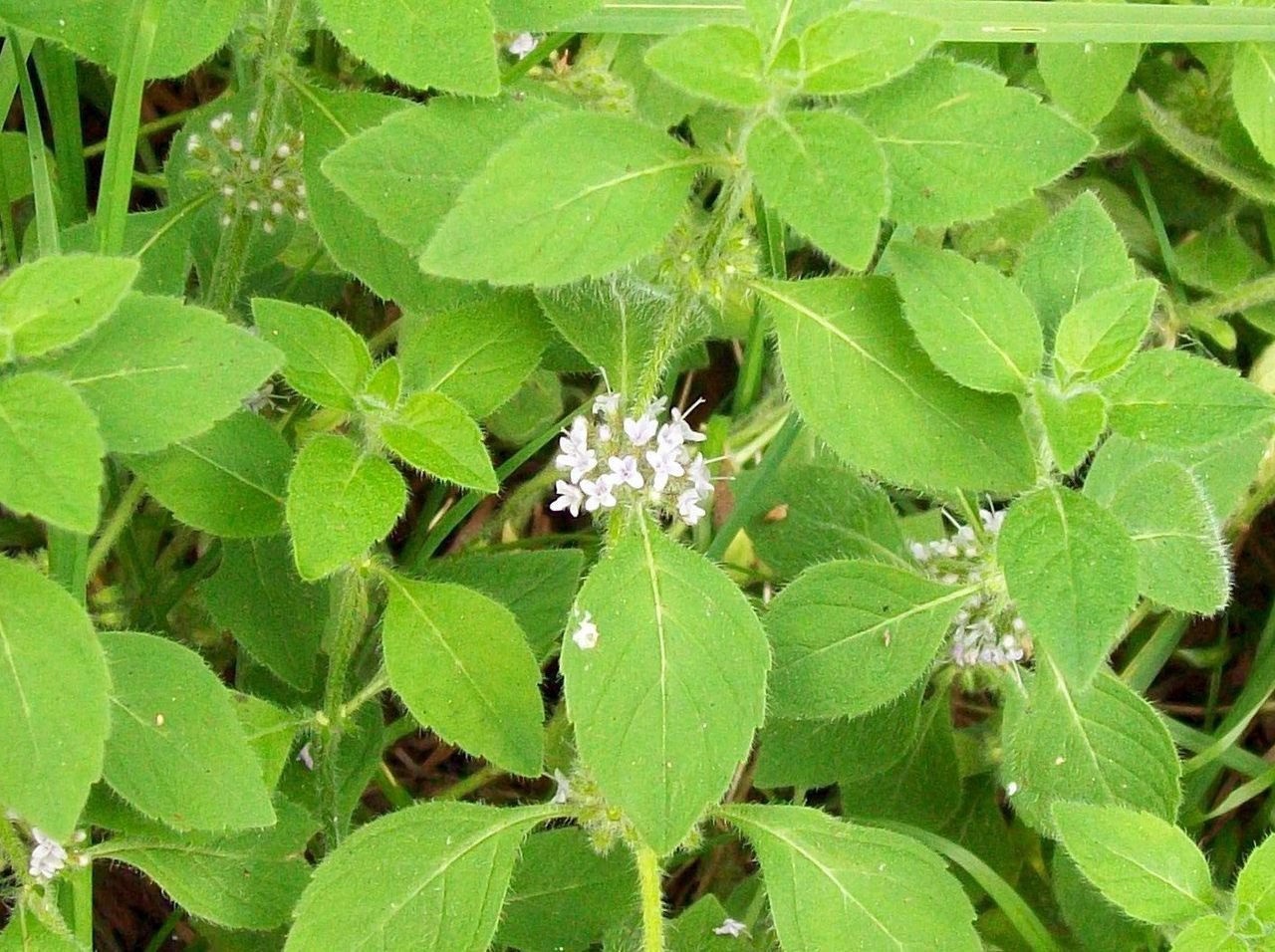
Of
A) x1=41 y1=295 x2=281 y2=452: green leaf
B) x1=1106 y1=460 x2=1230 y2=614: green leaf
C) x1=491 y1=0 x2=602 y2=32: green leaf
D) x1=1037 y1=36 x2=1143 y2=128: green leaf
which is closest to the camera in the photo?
x1=41 y1=295 x2=281 y2=452: green leaf

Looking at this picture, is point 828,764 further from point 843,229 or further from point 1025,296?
point 843,229

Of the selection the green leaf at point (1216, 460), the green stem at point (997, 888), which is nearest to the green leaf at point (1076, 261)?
the green leaf at point (1216, 460)

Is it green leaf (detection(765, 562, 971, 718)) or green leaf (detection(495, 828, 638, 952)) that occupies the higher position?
green leaf (detection(765, 562, 971, 718))

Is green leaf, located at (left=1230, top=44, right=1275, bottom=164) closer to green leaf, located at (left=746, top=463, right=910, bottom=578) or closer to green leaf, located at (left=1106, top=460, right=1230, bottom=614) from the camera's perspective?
green leaf, located at (left=1106, top=460, right=1230, bottom=614)

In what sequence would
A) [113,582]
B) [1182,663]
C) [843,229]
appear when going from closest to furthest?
[843,229] → [113,582] → [1182,663]

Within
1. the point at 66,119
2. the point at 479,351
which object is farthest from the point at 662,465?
the point at 66,119

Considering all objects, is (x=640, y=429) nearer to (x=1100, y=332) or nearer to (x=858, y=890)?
(x=1100, y=332)

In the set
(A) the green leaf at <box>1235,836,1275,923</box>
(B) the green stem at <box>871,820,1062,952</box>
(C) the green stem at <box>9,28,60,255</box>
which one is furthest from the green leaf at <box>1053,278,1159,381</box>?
(C) the green stem at <box>9,28,60,255</box>

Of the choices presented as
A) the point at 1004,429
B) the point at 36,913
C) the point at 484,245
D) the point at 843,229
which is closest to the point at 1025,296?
the point at 1004,429

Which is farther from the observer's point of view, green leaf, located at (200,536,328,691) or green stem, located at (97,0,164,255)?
green leaf, located at (200,536,328,691)

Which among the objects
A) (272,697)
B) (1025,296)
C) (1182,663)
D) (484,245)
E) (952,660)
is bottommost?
(1182,663)
